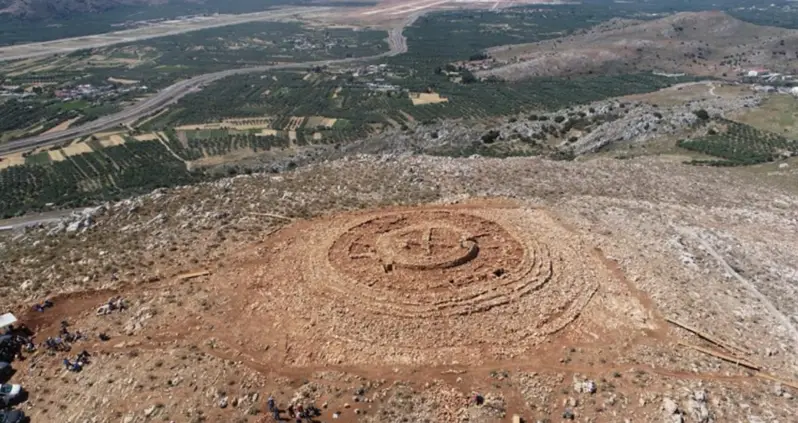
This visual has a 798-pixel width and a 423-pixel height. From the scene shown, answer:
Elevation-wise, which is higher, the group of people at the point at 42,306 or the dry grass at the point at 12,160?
the group of people at the point at 42,306

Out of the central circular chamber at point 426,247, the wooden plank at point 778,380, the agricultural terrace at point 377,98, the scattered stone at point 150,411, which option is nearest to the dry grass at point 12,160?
the agricultural terrace at point 377,98

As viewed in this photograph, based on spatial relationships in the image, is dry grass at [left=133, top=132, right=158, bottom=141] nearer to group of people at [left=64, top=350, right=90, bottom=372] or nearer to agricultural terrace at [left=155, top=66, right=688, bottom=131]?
agricultural terrace at [left=155, top=66, right=688, bottom=131]

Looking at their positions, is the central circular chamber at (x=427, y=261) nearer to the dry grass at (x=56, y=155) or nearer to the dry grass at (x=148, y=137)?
the dry grass at (x=56, y=155)

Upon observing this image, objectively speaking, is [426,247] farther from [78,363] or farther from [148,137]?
[148,137]

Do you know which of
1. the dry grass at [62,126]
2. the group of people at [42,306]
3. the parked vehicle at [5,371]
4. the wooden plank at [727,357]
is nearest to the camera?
the parked vehicle at [5,371]

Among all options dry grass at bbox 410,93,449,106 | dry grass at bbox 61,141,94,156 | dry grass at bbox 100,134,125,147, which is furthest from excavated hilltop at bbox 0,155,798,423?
dry grass at bbox 410,93,449,106

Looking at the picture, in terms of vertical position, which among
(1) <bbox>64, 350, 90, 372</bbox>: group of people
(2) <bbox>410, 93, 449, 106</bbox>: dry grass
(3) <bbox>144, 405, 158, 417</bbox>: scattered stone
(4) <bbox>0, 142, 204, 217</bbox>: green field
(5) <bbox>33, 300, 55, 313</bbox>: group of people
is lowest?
(4) <bbox>0, 142, 204, 217</bbox>: green field

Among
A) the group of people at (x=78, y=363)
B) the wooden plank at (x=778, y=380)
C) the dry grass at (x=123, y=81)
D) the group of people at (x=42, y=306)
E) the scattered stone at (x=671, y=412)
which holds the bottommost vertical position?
the wooden plank at (x=778, y=380)
